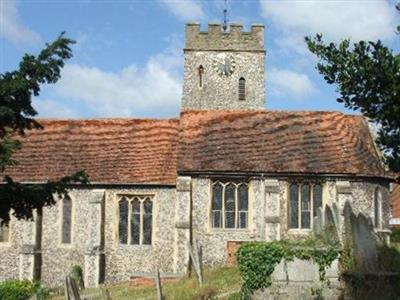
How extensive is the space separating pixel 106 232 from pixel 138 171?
289 cm

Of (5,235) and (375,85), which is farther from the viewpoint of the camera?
(5,235)

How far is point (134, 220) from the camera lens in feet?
87.5

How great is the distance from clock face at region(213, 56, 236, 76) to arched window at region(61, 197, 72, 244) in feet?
61.3

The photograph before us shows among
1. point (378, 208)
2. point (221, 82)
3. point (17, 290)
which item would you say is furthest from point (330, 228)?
point (221, 82)

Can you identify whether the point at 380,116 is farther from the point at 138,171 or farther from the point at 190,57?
the point at 190,57

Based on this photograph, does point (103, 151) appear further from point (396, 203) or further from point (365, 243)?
point (396, 203)

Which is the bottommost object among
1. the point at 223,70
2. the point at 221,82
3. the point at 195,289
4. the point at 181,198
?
the point at 195,289

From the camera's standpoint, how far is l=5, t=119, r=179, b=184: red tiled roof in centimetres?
2652

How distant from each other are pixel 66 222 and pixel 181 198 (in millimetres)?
5149

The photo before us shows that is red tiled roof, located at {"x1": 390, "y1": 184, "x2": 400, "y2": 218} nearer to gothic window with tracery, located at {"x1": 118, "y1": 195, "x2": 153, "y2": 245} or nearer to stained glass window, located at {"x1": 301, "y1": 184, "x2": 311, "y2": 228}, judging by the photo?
stained glass window, located at {"x1": 301, "y1": 184, "x2": 311, "y2": 228}

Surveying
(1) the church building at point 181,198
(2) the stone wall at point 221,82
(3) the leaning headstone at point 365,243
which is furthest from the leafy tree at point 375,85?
(2) the stone wall at point 221,82

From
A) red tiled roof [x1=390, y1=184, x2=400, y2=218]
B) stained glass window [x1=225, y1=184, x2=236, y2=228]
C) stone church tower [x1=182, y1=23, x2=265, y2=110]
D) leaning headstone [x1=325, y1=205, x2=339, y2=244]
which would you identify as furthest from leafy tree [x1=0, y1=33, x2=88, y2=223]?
red tiled roof [x1=390, y1=184, x2=400, y2=218]

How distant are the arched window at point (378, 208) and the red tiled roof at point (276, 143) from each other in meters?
0.99

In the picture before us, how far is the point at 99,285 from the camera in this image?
25.2 metres
